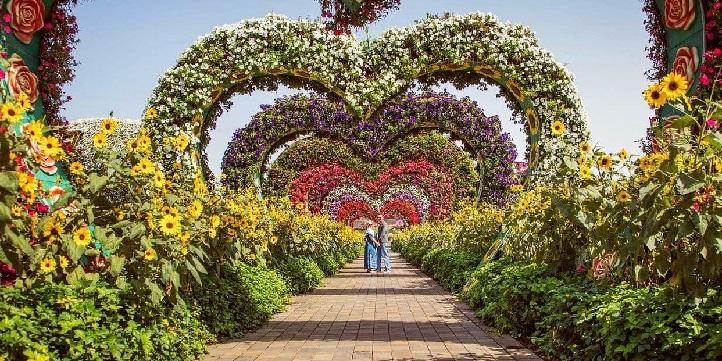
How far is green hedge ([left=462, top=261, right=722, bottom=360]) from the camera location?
387 cm

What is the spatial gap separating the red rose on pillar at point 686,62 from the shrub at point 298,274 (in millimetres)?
6448

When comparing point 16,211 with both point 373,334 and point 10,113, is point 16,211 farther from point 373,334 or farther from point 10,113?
point 373,334

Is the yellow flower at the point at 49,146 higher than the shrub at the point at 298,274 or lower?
higher

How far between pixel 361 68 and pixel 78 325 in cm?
596

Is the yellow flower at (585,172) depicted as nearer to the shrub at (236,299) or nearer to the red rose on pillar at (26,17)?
the shrub at (236,299)

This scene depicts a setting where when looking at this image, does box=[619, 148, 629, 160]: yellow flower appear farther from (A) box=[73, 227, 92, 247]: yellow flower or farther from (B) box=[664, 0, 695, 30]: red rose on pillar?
(A) box=[73, 227, 92, 247]: yellow flower

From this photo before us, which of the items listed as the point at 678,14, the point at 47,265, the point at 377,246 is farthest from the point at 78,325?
the point at 377,246

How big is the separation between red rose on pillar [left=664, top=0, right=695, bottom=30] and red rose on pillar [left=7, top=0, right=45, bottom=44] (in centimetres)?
581

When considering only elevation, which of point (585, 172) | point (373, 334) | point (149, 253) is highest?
point (585, 172)

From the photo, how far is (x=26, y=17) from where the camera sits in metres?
7.45

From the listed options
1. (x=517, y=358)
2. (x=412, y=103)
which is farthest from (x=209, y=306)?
(x=412, y=103)

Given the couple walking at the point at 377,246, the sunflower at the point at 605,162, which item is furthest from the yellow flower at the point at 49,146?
the couple walking at the point at 377,246

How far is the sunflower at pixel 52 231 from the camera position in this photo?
4840mm

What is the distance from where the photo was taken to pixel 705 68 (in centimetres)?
646
